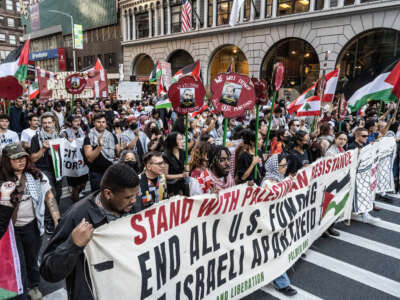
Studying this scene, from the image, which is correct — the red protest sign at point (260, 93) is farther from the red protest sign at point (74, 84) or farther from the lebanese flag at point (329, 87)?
the red protest sign at point (74, 84)

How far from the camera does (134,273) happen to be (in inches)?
90.7

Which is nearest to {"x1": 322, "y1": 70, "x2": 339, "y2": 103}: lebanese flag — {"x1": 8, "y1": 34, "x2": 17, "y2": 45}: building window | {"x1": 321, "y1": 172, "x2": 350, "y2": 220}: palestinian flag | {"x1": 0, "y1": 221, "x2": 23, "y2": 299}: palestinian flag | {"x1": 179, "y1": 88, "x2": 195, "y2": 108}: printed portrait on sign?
{"x1": 321, "y1": 172, "x2": 350, "y2": 220}: palestinian flag

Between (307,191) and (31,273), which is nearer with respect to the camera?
(31,273)

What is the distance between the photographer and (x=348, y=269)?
421 centimetres

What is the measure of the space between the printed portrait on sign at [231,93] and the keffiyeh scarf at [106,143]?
7.10ft

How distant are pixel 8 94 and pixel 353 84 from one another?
19388mm

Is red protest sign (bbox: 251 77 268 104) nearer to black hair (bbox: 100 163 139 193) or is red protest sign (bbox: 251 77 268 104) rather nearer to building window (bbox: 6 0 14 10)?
black hair (bbox: 100 163 139 193)

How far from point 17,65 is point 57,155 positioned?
2.61 metres

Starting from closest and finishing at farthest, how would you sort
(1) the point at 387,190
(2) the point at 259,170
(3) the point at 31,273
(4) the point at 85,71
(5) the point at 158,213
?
(5) the point at 158,213 < (3) the point at 31,273 < (2) the point at 259,170 < (1) the point at 387,190 < (4) the point at 85,71

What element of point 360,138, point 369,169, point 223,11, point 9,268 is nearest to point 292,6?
point 223,11

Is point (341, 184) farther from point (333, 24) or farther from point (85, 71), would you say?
point (333, 24)

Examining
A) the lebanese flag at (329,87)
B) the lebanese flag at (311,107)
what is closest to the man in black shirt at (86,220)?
the lebanese flag at (311,107)

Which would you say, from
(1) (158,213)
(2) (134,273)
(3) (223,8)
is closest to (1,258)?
(2) (134,273)

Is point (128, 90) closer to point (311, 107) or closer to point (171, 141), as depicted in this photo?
point (311, 107)
